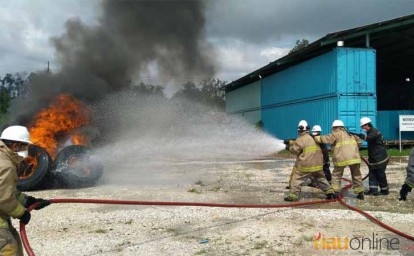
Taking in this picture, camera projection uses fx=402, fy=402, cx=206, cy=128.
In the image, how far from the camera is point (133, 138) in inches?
686

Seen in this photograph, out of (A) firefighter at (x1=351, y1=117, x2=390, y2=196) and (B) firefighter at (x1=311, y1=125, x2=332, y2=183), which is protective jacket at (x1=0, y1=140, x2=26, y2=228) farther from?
(A) firefighter at (x1=351, y1=117, x2=390, y2=196)

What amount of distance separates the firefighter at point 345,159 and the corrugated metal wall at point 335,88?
948 cm

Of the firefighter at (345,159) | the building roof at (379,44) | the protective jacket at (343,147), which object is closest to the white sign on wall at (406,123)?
the building roof at (379,44)

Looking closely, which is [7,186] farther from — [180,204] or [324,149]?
[324,149]

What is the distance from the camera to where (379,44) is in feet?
65.6

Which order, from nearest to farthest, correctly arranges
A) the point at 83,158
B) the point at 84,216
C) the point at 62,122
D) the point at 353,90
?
the point at 84,216 → the point at 83,158 → the point at 62,122 → the point at 353,90

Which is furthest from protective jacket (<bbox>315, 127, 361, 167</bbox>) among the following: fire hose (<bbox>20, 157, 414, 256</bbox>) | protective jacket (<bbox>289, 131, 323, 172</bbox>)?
fire hose (<bbox>20, 157, 414, 256</bbox>)

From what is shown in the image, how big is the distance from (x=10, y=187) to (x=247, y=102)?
2698cm

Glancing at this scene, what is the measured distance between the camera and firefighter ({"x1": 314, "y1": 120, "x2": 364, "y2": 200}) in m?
7.43

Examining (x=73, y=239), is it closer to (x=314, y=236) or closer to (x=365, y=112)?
(x=314, y=236)

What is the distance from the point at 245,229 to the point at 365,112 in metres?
13.1

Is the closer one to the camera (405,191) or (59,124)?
(405,191)

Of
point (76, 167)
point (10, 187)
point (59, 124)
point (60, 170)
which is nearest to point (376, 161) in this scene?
point (76, 167)

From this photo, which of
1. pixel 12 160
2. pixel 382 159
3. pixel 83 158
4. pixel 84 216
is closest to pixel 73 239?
pixel 84 216
